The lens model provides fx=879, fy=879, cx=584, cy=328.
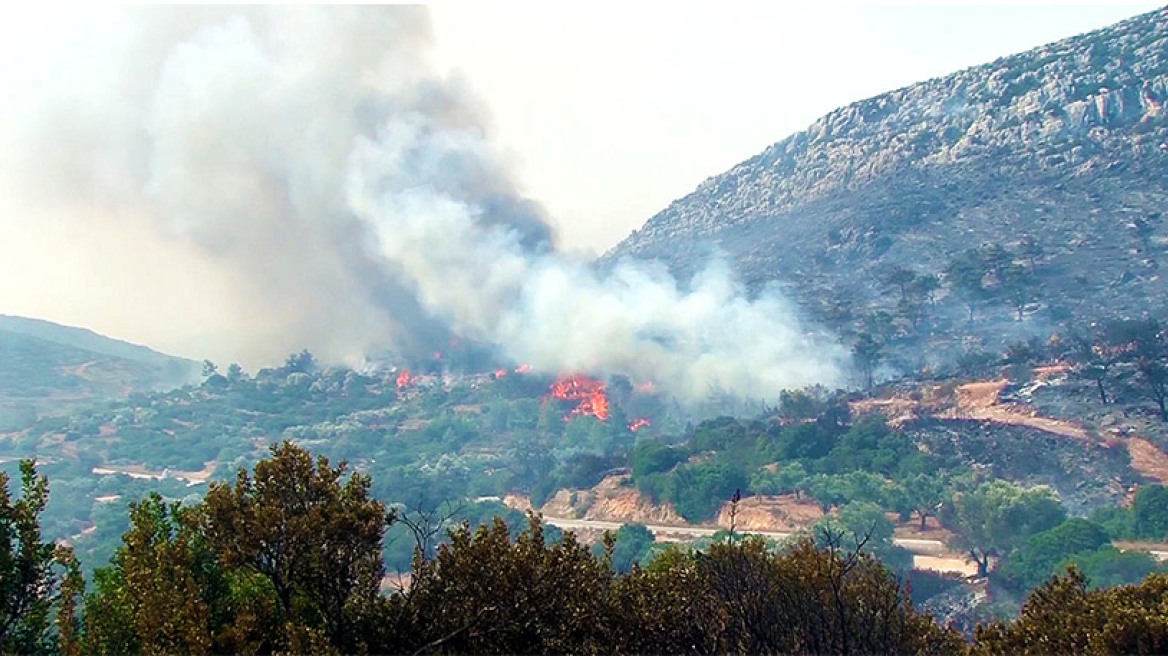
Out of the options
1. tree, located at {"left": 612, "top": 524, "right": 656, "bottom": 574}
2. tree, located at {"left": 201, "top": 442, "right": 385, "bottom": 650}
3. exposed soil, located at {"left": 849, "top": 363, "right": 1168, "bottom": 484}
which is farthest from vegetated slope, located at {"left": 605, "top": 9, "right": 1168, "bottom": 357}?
tree, located at {"left": 201, "top": 442, "right": 385, "bottom": 650}

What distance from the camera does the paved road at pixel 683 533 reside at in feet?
233

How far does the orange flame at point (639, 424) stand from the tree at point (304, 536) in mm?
130396

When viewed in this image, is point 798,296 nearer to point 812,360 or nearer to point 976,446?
point 812,360

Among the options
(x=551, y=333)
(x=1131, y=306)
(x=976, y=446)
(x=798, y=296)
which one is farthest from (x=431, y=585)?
(x=798, y=296)

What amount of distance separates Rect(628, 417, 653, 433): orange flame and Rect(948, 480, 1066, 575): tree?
80361 mm

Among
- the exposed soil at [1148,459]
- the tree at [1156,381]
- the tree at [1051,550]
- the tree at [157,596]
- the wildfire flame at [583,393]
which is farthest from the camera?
the wildfire flame at [583,393]

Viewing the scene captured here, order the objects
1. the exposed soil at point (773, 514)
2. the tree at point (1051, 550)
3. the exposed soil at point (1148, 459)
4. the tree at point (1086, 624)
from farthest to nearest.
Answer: the exposed soil at point (773, 514) → the exposed soil at point (1148, 459) → the tree at point (1051, 550) → the tree at point (1086, 624)

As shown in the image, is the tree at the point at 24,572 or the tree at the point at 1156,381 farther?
the tree at the point at 1156,381

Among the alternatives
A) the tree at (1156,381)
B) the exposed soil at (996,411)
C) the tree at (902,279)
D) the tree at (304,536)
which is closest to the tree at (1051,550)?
the exposed soil at (996,411)

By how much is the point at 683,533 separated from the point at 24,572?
70.3 m

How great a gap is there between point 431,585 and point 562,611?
2762mm

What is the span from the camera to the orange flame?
147 meters

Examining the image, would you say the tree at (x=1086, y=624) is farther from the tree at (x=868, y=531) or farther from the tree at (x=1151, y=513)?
the tree at (x=1151, y=513)

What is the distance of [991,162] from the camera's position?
18775 centimetres
